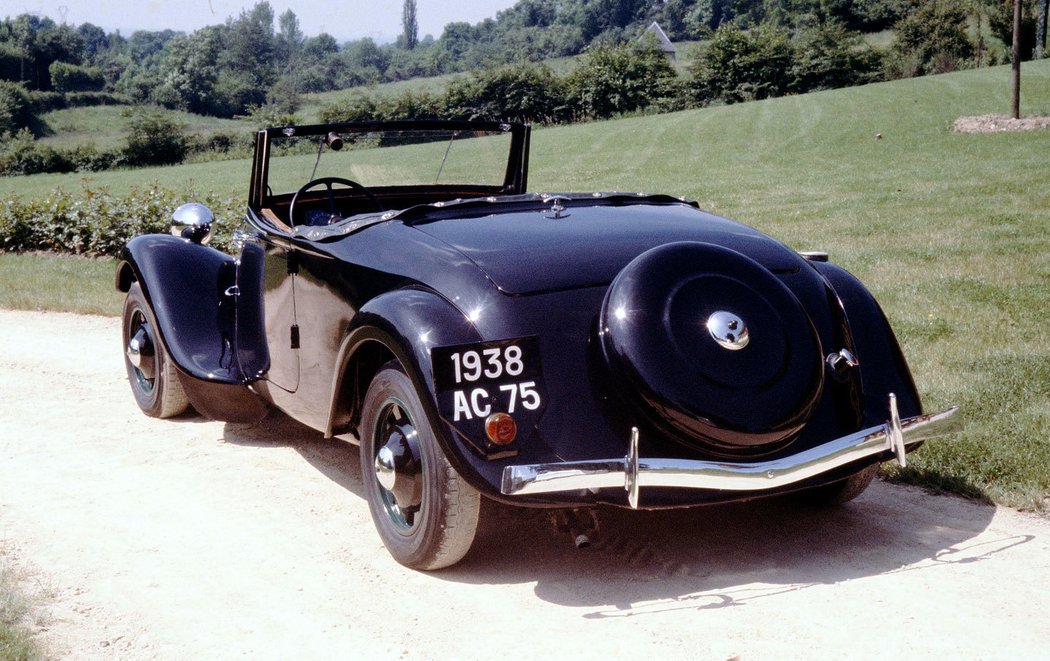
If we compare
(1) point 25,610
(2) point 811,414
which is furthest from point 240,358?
(2) point 811,414

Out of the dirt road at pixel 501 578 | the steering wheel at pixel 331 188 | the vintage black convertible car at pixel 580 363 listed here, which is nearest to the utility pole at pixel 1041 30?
the steering wheel at pixel 331 188

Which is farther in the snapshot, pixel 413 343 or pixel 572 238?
pixel 572 238

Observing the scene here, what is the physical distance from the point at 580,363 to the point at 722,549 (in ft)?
2.95

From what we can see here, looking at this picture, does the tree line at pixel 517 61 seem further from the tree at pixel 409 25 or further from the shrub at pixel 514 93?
the tree at pixel 409 25

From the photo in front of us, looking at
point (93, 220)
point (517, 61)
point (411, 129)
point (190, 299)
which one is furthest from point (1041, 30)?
point (190, 299)

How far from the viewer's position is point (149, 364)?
5680 millimetres

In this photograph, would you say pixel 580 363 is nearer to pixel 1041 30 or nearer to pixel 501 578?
pixel 501 578

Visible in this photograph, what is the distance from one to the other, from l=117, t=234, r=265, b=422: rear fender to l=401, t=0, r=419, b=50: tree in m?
157

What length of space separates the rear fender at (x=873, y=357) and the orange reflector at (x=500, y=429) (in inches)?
48.3

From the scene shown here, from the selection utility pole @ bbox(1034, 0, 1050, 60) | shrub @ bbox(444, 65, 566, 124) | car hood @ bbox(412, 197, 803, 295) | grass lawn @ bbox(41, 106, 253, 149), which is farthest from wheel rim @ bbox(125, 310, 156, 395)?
utility pole @ bbox(1034, 0, 1050, 60)

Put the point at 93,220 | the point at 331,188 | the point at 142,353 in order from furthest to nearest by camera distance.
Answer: the point at 93,220 < the point at 142,353 < the point at 331,188

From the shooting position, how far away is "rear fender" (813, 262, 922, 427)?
3.58 meters

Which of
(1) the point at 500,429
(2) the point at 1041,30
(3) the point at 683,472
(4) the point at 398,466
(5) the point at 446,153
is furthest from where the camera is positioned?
(2) the point at 1041,30

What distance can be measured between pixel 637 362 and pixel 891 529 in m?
1.34
